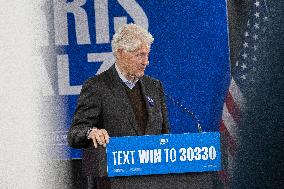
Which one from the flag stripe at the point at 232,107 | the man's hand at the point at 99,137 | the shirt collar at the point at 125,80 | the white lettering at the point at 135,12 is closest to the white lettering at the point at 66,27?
the white lettering at the point at 135,12

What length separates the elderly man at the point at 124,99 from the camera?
2.67 meters

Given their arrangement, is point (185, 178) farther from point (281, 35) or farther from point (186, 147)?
point (281, 35)

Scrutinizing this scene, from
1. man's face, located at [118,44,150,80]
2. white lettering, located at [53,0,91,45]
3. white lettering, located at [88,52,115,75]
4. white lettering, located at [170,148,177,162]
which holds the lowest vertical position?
white lettering, located at [170,148,177,162]

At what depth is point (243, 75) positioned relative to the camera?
461 centimetres

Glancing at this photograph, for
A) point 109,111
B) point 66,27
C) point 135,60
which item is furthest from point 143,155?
point 66,27

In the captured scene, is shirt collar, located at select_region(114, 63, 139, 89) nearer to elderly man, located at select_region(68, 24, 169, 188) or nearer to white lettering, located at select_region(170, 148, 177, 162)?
elderly man, located at select_region(68, 24, 169, 188)

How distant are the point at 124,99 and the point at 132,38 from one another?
0.25 metres

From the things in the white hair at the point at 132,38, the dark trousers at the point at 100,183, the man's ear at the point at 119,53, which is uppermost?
the white hair at the point at 132,38

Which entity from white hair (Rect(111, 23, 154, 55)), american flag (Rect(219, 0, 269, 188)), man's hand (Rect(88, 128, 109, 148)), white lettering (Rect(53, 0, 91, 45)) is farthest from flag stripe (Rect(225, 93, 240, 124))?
man's hand (Rect(88, 128, 109, 148))

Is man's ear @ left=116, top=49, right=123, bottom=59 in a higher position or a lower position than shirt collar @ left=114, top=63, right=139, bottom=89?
higher

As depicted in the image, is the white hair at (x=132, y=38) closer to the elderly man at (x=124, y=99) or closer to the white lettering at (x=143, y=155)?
the elderly man at (x=124, y=99)

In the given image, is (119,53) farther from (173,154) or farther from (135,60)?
(173,154)

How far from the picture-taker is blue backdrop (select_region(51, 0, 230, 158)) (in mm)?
4562

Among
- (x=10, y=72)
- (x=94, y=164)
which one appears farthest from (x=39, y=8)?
(x=94, y=164)
